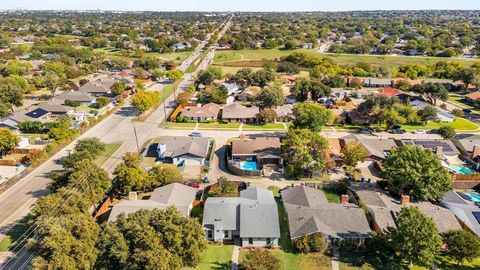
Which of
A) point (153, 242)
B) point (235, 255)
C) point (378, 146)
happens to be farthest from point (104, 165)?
point (378, 146)

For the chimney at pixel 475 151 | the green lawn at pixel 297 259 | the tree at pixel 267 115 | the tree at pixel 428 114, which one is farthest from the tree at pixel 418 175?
the tree at pixel 267 115

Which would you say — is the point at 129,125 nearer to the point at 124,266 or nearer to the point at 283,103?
the point at 283,103

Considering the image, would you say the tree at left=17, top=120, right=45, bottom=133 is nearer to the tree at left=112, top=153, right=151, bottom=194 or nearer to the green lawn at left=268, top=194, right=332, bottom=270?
the tree at left=112, top=153, right=151, bottom=194

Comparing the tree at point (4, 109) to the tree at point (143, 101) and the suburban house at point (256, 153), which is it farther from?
the suburban house at point (256, 153)

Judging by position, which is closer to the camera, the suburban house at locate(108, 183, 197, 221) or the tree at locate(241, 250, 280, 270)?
the tree at locate(241, 250, 280, 270)

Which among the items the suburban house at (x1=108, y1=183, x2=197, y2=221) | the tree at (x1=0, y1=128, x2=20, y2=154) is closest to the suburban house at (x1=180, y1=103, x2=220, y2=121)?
the tree at (x1=0, y1=128, x2=20, y2=154)

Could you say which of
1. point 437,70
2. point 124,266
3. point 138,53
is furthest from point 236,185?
point 138,53
